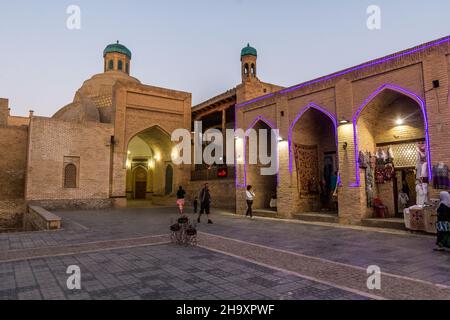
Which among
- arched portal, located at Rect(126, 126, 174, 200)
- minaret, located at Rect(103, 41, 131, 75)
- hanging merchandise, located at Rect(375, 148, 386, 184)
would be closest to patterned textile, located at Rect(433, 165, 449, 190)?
hanging merchandise, located at Rect(375, 148, 386, 184)

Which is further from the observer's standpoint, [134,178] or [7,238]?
[134,178]

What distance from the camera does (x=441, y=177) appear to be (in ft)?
27.0

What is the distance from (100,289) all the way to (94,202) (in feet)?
52.3

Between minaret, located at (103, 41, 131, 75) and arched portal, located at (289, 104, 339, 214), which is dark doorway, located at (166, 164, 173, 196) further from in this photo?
minaret, located at (103, 41, 131, 75)

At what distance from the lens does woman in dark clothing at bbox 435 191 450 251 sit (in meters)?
6.25

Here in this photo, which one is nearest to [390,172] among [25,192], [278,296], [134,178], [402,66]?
[402,66]

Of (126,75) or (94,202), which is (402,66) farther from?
(126,75)

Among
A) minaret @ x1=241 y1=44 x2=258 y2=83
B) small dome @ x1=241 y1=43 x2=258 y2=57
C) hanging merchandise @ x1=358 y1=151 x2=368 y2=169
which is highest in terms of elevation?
small dome @ x1=241 y1=43 x2=258 y2=57

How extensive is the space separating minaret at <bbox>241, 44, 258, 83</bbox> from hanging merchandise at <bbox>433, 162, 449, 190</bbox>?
19.3 meters

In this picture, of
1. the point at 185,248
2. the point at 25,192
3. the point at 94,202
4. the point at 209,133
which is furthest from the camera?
the point at 209,133

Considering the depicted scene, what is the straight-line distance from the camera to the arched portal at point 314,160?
12961 mm

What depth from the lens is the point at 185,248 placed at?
22.3ft

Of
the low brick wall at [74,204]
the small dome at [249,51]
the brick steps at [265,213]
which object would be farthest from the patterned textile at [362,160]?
the small dome at [249,51]
